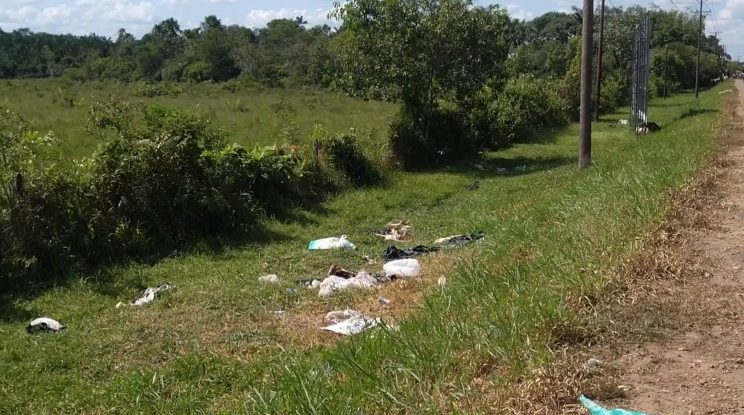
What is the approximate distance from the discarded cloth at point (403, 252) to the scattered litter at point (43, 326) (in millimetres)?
3574

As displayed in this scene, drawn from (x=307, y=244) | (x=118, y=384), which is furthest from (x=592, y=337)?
(x=307, y=244)

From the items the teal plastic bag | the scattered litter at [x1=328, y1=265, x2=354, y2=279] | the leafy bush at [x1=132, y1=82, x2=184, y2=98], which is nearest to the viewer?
the teal plastic bag

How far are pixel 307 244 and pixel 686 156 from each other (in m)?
5.27

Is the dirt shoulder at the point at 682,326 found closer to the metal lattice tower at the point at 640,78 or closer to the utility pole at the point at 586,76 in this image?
the utility pole at the point at 586,76

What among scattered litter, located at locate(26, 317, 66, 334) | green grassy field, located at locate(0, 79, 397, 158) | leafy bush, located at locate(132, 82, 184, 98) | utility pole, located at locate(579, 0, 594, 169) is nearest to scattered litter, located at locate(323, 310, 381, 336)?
scattered litter, located at locate(26, 317, 66, 334)

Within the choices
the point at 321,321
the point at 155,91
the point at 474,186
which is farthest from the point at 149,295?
the point at 155,91

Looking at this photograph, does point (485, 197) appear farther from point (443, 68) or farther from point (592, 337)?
point (592, 337)

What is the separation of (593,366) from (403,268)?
4184mm

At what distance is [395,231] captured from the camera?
33.1ft

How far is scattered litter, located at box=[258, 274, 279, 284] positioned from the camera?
24.0ft

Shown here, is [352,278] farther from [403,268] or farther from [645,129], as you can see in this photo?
[645,129]

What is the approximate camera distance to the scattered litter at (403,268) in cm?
716

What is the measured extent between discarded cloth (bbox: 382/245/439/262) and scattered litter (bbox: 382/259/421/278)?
494 millimetres

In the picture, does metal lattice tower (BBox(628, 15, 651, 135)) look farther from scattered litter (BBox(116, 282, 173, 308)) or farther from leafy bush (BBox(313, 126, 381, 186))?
scattered litter (BBox(116, 282, 173, 308))
